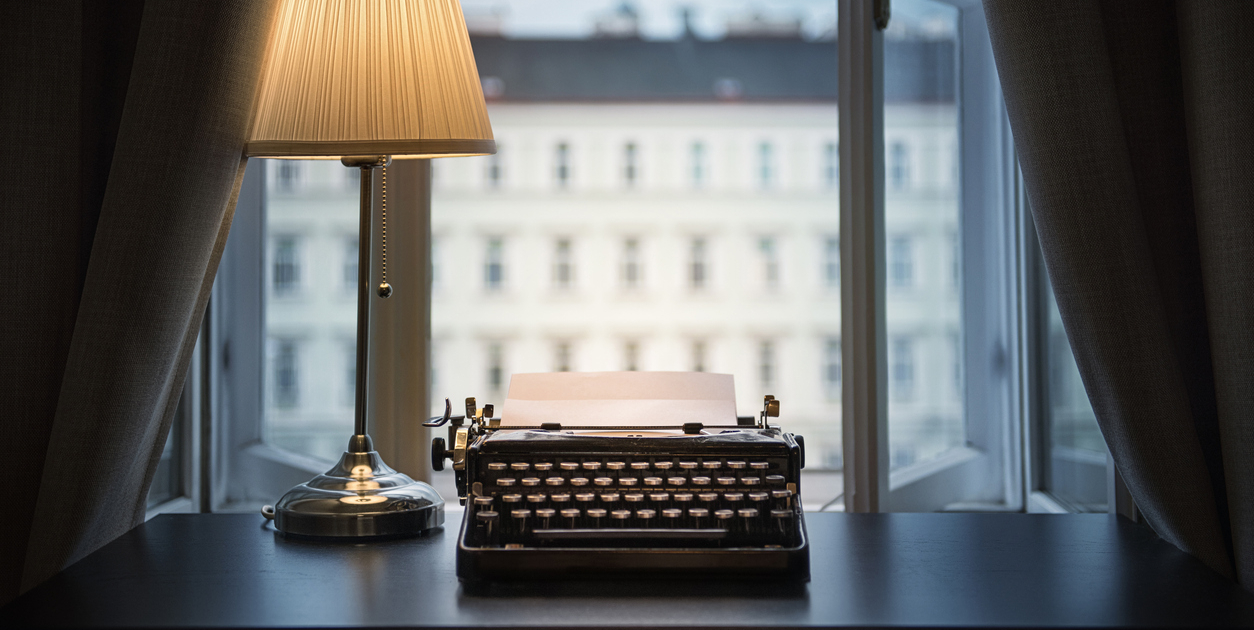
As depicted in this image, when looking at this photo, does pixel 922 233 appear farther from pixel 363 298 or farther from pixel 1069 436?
pixel 363 298

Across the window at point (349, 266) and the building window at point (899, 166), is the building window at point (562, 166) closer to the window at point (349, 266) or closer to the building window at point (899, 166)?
the window at point (349, 266)

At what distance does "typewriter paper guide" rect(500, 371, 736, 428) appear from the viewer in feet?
3.52

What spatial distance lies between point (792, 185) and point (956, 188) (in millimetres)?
13072

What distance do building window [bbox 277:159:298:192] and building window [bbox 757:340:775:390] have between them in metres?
13.3

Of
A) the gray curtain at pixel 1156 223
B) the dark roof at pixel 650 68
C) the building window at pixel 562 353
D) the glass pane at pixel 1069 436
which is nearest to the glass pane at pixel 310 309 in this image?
the gray curtain at pixel 1156 223

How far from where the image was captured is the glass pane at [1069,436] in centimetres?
152

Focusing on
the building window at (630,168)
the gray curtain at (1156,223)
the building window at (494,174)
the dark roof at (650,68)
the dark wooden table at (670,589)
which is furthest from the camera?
the building window at (630,168)

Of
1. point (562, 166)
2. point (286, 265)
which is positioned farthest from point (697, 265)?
point (286, 265)

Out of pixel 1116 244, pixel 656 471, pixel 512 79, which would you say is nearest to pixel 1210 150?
pixel 1116 244

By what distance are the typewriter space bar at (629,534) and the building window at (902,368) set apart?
33.0 inches

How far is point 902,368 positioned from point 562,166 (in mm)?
12915

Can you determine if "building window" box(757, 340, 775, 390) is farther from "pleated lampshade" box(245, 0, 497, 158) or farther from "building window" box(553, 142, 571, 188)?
"pleated lampshade" box(245, 0, 497, 158)

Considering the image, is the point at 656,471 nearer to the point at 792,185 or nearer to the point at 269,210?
the point at 269,210

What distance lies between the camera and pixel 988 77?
174 cm
